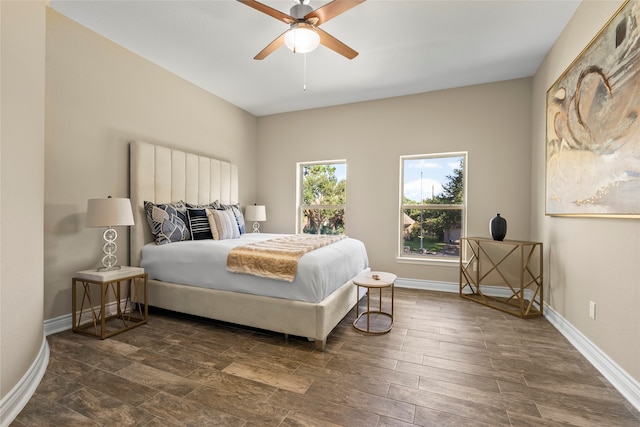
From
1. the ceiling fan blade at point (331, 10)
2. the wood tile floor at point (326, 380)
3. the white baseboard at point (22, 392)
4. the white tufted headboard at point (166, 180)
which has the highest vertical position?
the ceiling fan blade at point (331, 10)

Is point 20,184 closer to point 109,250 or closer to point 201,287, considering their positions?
point 109,250

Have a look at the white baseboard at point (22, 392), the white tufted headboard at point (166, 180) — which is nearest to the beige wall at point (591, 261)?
the white baseboard at point (22, 392)

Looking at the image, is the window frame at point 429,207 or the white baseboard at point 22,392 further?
the window frame at point 429,207

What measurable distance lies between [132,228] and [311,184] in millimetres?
2755

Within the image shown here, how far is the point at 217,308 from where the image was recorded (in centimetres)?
264

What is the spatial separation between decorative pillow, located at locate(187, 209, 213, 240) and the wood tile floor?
106 centimetres

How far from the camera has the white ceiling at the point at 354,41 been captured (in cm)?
241

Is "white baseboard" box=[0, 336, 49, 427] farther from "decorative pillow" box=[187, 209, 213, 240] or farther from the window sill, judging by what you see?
the window sill

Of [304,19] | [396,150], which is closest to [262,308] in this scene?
[304,19]

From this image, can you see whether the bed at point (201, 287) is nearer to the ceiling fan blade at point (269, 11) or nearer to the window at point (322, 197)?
the window at point (322, 197)

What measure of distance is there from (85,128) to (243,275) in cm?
209

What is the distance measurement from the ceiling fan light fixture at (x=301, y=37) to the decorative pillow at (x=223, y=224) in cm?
212

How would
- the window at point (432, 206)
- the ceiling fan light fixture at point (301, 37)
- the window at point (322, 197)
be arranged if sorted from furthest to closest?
the window at point (322, 197), the window at point (432, 206), the ceiling fan light fixture at point (301, 37)

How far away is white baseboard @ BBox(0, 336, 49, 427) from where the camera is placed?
56.9 inches
